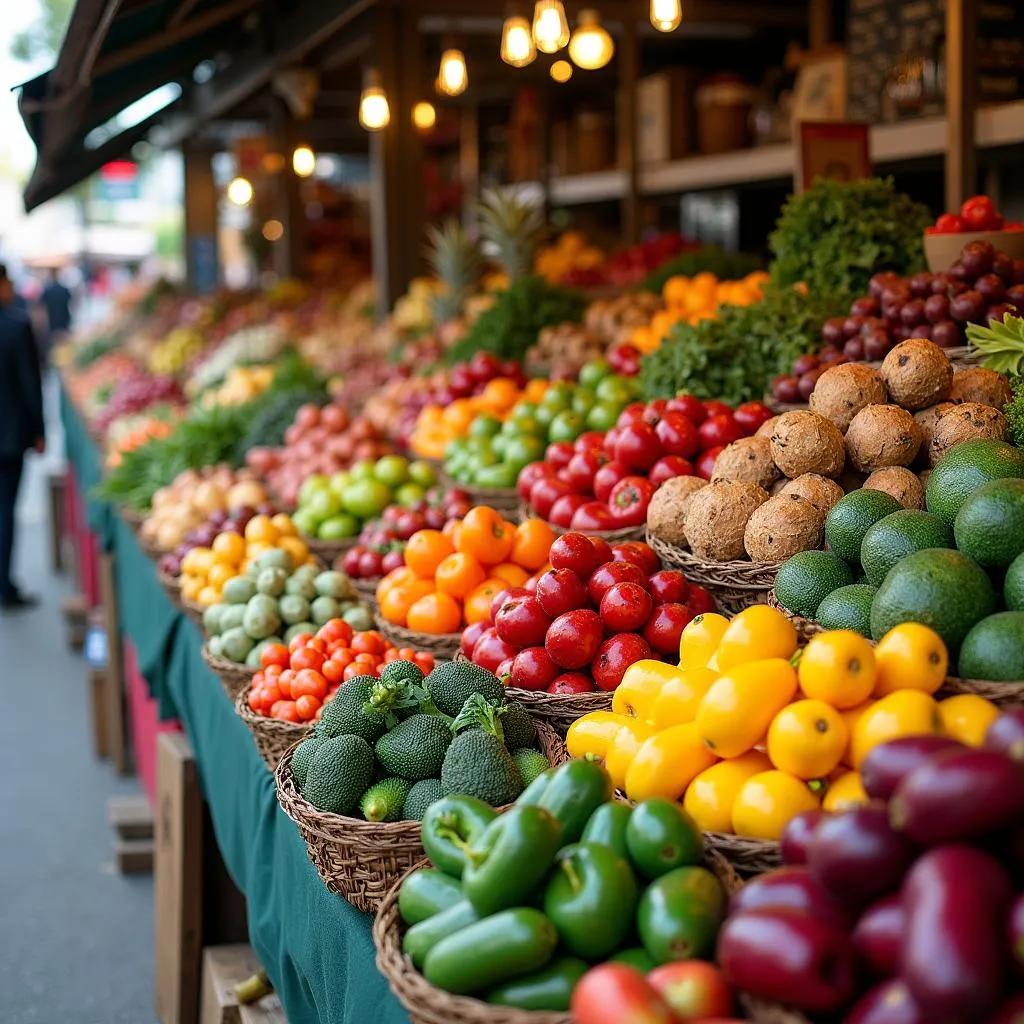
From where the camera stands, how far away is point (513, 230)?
739 centimetres

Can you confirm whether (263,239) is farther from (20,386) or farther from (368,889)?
(368,889)

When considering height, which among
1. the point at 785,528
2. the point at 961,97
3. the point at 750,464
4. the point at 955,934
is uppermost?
the point at 961,97

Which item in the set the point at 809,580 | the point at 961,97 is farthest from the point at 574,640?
the point at 961,97

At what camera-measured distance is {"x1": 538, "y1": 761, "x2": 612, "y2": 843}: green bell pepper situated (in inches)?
71.1

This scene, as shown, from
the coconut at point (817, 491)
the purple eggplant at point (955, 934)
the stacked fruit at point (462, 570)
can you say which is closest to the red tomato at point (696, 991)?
the purple eggplant at point (955, 934)

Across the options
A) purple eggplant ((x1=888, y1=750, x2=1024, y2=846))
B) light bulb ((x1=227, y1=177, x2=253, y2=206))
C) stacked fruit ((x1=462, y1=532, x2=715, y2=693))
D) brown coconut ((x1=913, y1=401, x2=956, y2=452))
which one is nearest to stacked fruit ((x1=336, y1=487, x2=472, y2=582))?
stacked fruit ((x1=462, y1=532, x2=715, y2=693))

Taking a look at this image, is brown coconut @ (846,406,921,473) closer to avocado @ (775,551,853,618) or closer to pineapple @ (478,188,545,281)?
avocado @ (775,551,853,618)

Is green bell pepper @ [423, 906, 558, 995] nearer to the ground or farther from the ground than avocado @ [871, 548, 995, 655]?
nearer to the ground

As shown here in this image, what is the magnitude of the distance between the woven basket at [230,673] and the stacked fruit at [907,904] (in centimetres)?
198

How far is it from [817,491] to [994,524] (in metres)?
0.65

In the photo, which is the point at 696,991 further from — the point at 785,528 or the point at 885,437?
the point at 885,437

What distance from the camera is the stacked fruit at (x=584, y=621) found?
256cm

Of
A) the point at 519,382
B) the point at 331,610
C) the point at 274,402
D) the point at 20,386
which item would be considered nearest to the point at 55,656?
the point at 20,386

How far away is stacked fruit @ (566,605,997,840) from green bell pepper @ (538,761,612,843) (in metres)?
0.14
